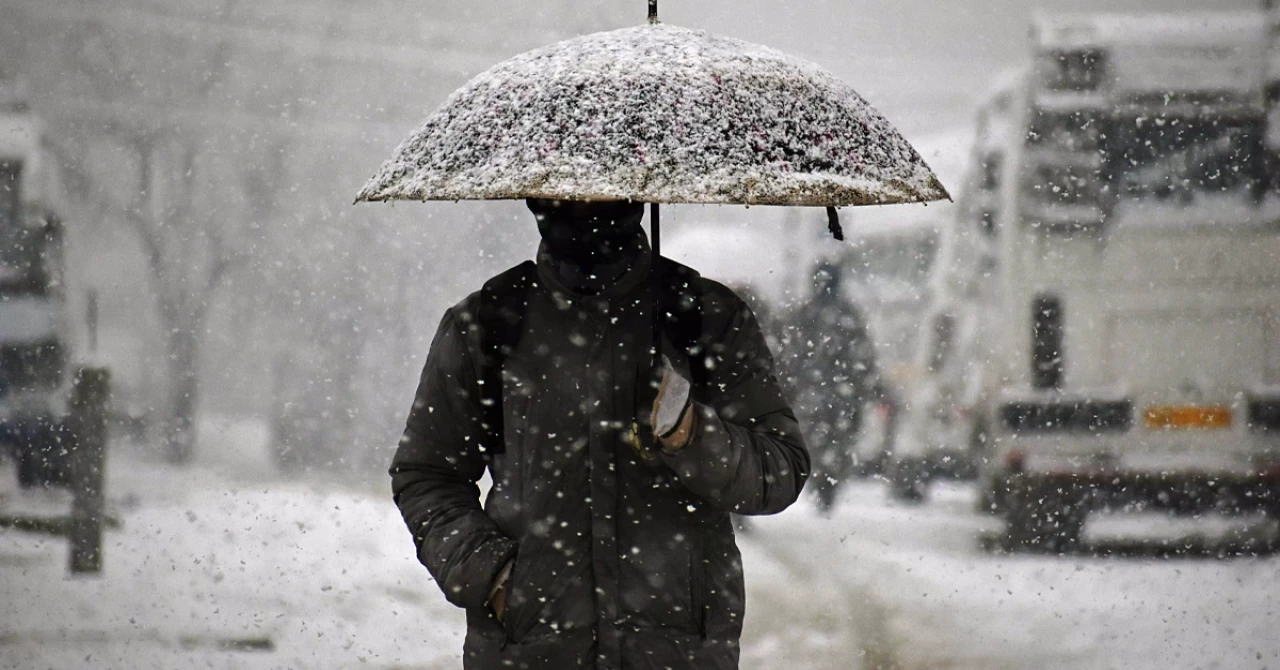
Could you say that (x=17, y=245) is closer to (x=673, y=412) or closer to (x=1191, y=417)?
(x=673, y=412)

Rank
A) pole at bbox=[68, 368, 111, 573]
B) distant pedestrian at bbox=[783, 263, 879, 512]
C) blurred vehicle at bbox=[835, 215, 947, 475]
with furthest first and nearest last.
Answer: blurred vehicle at bbox=[835, 215, 947, 475] < distant pedestrian at bbox=[783, 263, 879, 512] < pole at bbox=[68, 368, 111, 573]

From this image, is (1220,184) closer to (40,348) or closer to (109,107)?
(40,348)

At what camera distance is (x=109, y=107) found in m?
10.2

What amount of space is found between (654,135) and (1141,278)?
5.80 metres

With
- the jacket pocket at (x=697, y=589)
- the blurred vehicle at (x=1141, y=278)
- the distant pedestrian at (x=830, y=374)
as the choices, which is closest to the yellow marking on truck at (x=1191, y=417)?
the blurred vehicle at (x=1141, y=278)

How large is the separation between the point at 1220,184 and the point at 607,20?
15.7 feet

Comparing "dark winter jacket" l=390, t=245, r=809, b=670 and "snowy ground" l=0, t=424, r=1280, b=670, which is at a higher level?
"dark winter jacket" l=390, t=245, r=809, b=670

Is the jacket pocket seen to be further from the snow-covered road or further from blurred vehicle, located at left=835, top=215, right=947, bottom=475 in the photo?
blurred vehicle, located at left=835, top=215, right=947, bottom=475

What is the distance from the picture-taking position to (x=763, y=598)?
681 cm

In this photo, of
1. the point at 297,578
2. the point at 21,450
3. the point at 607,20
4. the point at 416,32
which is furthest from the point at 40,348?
the point at 607,20

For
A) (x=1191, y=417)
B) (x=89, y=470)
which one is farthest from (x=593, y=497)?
(x=1191, y=417)

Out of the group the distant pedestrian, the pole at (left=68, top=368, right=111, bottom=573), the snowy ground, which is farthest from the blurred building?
the distant pedestrian

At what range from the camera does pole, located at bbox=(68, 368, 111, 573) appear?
630 centimetres

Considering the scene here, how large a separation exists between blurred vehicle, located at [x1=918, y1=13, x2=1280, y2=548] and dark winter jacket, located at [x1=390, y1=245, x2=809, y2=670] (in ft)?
16.5
